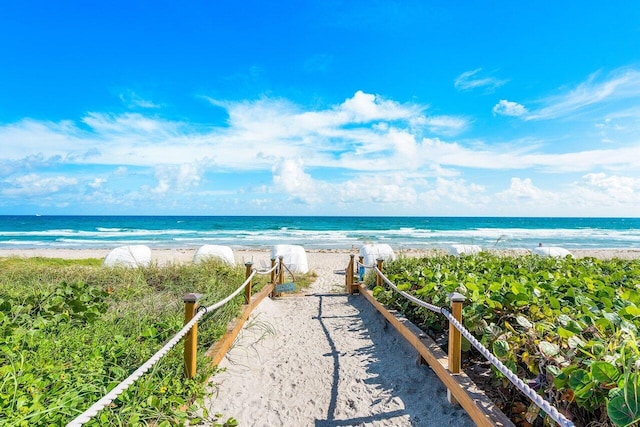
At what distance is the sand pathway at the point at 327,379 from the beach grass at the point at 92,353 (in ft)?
1.45

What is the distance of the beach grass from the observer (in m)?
2.21

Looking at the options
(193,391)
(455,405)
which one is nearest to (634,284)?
(455,405)

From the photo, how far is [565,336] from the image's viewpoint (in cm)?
228

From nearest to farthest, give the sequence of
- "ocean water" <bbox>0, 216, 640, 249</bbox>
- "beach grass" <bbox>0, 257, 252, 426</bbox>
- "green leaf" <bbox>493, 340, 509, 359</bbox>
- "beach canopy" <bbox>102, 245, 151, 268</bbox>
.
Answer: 1. "beach grass" <bbox>0, 257, 252, 426</bbox>
2. "green leaf" <bbox>493, 340, 509, 359</bbox>
3. "beach canopy" <bbox>102, 245, 151, 268</bbox>
4. "ocean water" <bbox>0, 216, 640, 249</bbox>

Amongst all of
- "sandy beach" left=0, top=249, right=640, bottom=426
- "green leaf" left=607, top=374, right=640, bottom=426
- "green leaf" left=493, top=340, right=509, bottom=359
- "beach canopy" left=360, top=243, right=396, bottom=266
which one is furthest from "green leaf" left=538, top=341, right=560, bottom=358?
"beach canopy" left=360, top=243, right=396, bottom=266

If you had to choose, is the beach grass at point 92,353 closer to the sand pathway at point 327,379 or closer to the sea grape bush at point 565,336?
the sand pathway at point 327,379

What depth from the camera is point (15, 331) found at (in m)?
2.96

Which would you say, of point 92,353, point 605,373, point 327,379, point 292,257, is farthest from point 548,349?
point 292,257

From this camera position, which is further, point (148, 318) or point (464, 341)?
point (148, 318)

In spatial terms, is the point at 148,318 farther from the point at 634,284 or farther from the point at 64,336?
the point at 634,284

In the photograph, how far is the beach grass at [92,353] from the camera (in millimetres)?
2213

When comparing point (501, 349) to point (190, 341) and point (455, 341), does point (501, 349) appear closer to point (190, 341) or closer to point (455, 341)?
point (455, 341)

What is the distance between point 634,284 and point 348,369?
11.5 feet

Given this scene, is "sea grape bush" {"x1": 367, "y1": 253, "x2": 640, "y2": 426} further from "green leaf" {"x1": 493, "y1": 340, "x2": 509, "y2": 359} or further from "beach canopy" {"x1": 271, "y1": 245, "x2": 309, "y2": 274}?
"beach canopy" {"x1": 271, "y1": 245, "x2": 309, "y2": 274}
